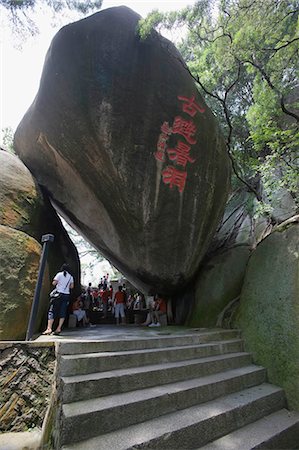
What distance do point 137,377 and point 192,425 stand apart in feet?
2.57

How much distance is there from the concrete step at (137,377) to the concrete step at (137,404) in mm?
70

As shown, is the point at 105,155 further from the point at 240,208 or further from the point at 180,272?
the point at 240,208

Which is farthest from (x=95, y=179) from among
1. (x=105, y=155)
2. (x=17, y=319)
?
(x=17, y=319)

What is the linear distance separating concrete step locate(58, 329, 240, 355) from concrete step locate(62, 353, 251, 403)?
1.27ft

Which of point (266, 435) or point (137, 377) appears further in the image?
point (137, 377)

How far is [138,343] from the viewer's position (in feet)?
13.0

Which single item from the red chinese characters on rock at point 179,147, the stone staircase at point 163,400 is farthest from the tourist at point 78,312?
the red chinese characters on rock at point 179,147

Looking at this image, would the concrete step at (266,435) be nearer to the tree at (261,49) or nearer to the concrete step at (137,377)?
the concrete step at (137,377)

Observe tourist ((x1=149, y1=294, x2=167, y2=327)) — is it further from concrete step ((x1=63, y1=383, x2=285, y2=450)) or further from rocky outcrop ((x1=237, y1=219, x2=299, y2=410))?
concrete step ((x1=63, y1=383, x2=285, y2=450))

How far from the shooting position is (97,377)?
2.96 meters

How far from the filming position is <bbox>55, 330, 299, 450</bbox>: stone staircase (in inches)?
99.1

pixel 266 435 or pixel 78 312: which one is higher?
pixel 78 312

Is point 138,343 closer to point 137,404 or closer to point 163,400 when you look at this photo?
point 163,400

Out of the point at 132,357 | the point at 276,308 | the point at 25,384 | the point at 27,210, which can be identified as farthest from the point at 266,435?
the point at 27,210
